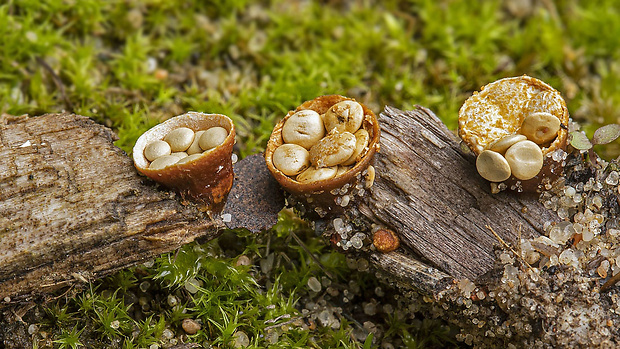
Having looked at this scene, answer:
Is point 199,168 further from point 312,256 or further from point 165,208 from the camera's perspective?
point 312,256

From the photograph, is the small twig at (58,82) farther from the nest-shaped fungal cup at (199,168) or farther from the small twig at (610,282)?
the small twig at (610,282)

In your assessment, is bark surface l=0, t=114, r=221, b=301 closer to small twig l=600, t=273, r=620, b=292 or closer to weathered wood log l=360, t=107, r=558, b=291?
weathered wood log l=360, t=107, r=558, b=291

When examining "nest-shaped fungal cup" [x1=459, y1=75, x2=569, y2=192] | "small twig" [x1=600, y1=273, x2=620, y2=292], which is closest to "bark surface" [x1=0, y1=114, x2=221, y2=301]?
"nest-shaped fungal cup" [x1=459, y1=75, x2=569, y2=192]

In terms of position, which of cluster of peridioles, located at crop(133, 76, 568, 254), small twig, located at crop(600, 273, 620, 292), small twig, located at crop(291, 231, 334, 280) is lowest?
small twig, located at crop(291, 231, 334, 280)

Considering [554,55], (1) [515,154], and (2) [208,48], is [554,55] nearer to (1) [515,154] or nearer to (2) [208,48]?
(1) [515,154]

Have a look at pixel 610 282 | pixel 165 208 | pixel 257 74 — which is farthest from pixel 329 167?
pixel 257 74

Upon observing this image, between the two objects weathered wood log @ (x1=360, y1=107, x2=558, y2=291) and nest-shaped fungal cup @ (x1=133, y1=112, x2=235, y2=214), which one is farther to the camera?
weathered wood log @ (x1=360, y1=107, x2=558, y2=291)
